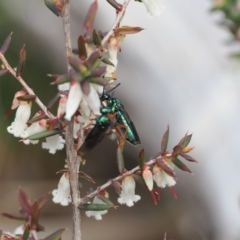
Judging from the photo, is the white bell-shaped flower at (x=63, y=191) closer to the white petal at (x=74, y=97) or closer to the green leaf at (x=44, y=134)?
the green leaf at (x=44, y=134)

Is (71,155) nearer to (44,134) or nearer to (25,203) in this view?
(44,134)

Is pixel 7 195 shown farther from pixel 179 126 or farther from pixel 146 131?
pixel 179 126

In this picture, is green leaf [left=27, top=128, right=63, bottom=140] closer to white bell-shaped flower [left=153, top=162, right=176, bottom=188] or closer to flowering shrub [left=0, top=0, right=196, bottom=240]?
flowering shrub [left=0, top=0, right=196, bottom=240]

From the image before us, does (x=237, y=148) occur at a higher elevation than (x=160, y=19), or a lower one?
lower

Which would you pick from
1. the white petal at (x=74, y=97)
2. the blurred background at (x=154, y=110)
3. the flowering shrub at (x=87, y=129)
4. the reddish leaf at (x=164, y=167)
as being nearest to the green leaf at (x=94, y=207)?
the flowering shrub at (x=87, y=129)

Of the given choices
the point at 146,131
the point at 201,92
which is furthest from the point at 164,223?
the point at 201,92

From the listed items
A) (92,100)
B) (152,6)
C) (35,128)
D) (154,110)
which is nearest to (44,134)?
(35,128)

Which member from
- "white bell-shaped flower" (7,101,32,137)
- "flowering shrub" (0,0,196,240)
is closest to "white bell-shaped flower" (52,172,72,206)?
"flowering shrub" (0,0,196,240)

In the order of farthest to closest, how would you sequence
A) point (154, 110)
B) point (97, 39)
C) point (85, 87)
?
point (154, 110), point (97, 39), point (85, 87)
